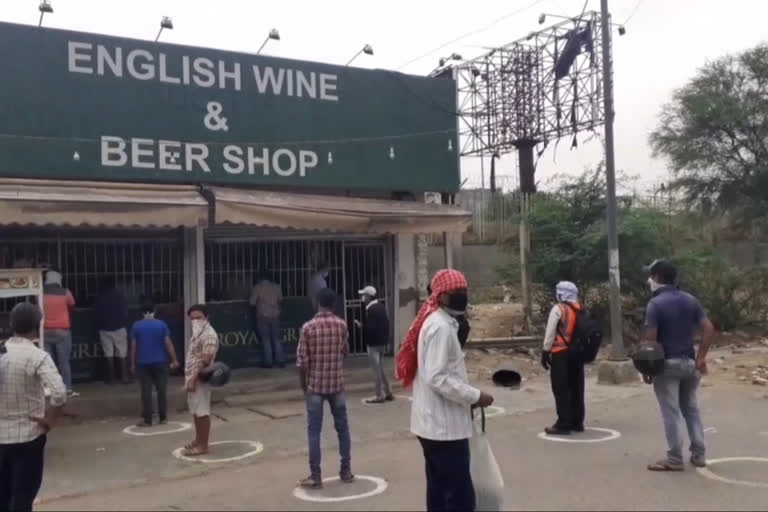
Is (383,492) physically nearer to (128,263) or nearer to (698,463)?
(698,463)

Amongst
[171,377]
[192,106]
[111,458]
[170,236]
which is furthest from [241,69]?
[111,458]

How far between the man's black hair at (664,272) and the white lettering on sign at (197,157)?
21.4 feet

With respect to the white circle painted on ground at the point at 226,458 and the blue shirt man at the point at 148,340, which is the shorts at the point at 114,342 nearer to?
the blue shirt man at the point at 148,340

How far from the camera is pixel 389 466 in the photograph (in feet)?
24.6

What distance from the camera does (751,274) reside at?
59.4 ft

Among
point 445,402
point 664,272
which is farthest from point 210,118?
point 445,402

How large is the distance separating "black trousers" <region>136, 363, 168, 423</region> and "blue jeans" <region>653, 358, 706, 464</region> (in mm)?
5470

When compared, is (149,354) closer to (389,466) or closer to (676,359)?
(389,466)

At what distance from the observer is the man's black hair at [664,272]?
707 centimetres

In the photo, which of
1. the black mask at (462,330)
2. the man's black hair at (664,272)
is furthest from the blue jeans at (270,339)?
the black mask at (462,330)

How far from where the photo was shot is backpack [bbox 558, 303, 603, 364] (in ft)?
27.7

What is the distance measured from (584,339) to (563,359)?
0.30 meters

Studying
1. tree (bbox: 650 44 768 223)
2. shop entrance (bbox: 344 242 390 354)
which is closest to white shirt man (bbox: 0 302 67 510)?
shop entrance (bbox: 344 242 390 354)

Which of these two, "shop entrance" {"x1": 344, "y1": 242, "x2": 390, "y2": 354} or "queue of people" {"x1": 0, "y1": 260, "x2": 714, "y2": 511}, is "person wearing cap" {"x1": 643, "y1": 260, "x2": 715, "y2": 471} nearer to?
"queue of people" {"x1": 0, "y1": 260, "x2": 714, "y2": 511}
